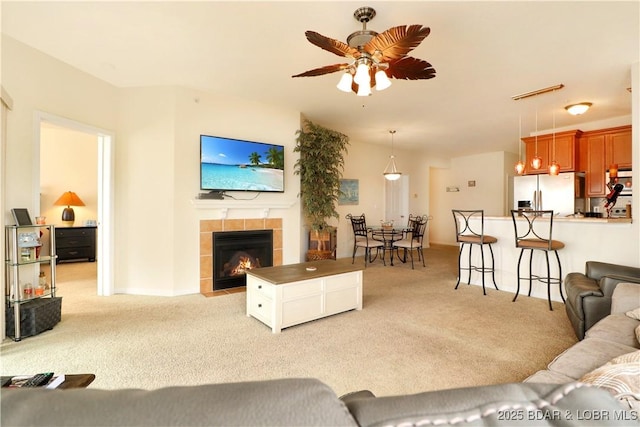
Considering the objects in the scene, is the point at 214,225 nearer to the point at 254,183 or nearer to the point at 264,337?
the point at 254,183

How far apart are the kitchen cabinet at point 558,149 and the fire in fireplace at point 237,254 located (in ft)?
17.5

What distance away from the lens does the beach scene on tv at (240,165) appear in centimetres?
411

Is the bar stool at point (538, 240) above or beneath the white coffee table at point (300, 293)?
above

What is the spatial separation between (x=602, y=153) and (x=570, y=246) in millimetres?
2762

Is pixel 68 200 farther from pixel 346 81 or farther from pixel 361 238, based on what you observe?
pixel 346 81

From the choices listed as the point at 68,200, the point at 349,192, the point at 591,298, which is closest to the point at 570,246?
the point at 591,298

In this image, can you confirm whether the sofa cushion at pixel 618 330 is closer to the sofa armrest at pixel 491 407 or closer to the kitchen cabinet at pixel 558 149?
the sofa armrest at pixel 491 407

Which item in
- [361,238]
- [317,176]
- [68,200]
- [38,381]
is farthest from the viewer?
[361,238]

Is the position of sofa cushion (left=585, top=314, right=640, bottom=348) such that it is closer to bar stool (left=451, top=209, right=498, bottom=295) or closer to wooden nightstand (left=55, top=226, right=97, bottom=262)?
bar stool (left=451, top=209, right=498, bottom=295)

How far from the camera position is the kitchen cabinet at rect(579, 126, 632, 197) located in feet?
16.4

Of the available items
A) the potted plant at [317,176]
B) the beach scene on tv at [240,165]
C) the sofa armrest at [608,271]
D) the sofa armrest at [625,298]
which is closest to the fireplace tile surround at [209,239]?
the beach scene on tv at [240,165]

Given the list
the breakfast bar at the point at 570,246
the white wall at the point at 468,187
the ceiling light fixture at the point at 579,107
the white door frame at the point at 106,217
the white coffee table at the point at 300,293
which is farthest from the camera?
the white wall at the point at 468,187

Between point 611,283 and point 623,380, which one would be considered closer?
point 623,380

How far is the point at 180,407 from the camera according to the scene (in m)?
0.40
